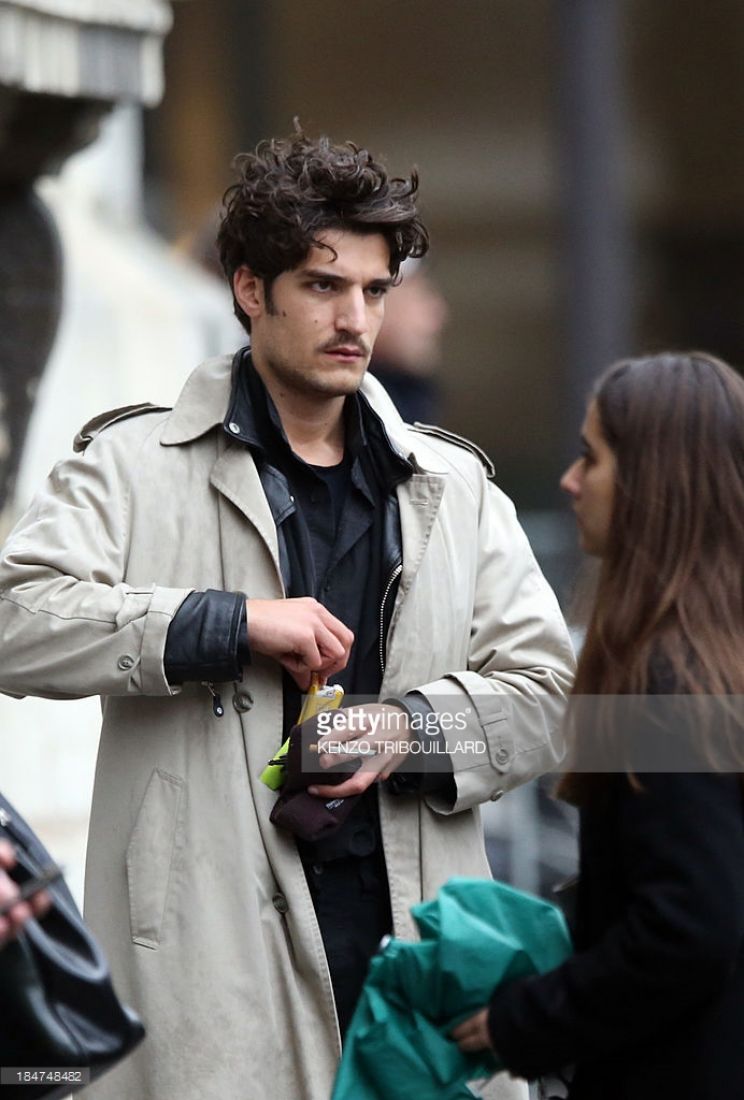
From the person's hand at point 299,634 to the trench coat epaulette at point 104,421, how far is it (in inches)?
18.0

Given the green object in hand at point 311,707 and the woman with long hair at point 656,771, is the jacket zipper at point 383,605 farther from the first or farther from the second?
the woman with long hair at point 656,771

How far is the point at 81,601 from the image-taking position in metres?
2.99

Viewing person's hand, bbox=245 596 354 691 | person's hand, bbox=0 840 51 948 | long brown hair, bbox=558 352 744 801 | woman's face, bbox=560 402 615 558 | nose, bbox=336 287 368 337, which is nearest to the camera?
person's hand, bbox=0 840 51 948

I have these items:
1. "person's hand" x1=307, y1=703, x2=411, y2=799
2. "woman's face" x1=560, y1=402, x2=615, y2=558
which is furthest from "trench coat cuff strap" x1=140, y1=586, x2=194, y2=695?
"woman's face" x1=560, y1=402, x2=615, y2=558

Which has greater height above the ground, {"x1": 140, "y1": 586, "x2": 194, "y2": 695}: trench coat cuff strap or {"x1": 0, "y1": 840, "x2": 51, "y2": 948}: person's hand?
{"x1": 140, "y1": 586, "x2": 194, "y2": 695}: trench coat cuff strap

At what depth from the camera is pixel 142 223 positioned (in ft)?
27.8

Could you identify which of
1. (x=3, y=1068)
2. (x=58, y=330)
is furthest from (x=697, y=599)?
(x=58, y=330)

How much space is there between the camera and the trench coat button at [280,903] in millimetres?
3070

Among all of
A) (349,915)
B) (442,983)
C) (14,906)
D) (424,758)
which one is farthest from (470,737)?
(14,906)

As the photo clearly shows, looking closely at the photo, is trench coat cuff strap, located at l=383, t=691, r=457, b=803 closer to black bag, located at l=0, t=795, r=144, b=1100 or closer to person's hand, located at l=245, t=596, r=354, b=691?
person's hand, located at l=245, t=596, r=354, b=691

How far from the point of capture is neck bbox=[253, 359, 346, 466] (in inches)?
129

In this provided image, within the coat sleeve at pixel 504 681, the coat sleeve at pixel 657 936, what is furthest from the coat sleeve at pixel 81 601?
the coat sleeve at pixel 657 936

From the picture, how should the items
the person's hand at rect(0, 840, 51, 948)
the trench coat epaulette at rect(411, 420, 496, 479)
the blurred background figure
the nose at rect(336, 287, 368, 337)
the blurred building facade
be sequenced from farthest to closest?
the blurred building facade → the blurred background figure → the trench coat epaulette at rect(411, 420, 496, 479) → the nose at rect(336, 287, 368, 337) → the person's hand at rect(0, 840, 51, 948)

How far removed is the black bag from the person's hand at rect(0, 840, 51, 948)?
5 centimetres
